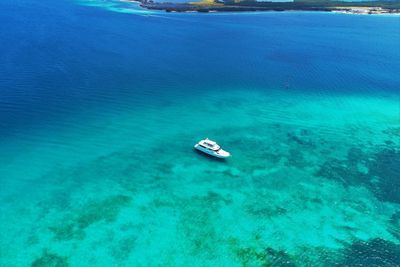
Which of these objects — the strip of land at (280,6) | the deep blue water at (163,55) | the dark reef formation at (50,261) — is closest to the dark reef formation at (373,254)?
the dark reef formation at (50,261)

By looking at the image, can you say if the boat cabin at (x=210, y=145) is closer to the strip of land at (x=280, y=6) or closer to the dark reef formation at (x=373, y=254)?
the dark reef formation at (x=373, y=254)

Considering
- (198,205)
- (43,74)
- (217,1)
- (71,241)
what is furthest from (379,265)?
(217,1)

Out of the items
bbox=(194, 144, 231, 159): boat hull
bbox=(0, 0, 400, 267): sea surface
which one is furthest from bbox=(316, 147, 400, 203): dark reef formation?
bbox=(194, 144, 231, 159): boat hull

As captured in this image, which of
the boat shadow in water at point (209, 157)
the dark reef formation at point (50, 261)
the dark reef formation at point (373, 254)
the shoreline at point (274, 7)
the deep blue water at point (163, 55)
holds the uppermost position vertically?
the shoreline at point (274, 7)

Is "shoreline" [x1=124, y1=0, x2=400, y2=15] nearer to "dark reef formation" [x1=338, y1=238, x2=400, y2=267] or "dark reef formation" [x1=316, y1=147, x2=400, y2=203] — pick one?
"dark reef formation" [x1=316, y1=147, x2=400, y2=203]

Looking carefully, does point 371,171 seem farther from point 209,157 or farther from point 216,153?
point 209,157
